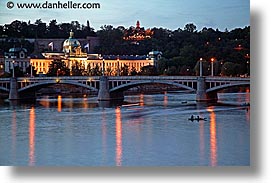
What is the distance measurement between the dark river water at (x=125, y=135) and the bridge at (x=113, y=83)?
1.79ft

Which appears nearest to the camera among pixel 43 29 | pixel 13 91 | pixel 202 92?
pixel 43 29

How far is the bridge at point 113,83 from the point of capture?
40.3 ft

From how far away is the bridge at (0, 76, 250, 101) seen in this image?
1228 centimetres

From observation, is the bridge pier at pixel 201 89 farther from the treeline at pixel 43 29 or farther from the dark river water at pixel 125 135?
the treeline at pixel 43 29

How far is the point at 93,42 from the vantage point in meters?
8.55

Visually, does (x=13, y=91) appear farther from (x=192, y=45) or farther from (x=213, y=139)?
(x=213, y=139)

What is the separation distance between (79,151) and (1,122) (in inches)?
115

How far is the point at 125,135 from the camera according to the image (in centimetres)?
758

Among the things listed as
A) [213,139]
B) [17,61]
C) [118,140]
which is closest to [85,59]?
[17,61]

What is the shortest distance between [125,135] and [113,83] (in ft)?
20.8

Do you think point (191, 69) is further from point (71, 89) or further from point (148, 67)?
point (71, 89)

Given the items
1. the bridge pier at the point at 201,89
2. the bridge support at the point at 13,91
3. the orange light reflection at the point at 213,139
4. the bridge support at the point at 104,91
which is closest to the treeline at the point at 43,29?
the orange light reflection at the point at 213,139
